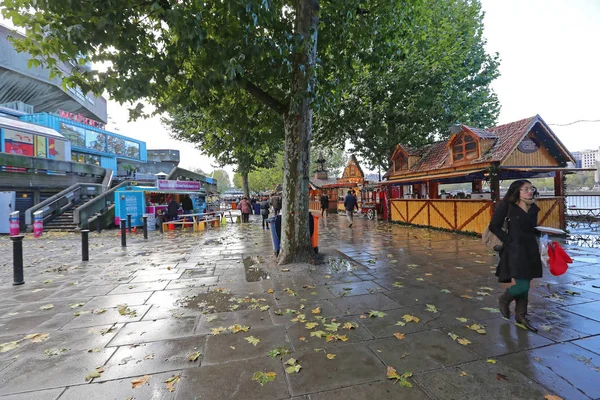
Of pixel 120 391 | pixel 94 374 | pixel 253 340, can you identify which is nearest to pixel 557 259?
pixel 253 340

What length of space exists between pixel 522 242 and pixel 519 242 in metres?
0.03

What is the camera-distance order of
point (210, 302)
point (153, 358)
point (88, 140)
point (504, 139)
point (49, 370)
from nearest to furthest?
point (49, 370), point (153, 358), point (210, 302), point (504, 139), point (88, 140)

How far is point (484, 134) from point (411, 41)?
16.0 ft

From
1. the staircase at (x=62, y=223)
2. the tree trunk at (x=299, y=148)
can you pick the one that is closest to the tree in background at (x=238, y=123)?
the tree trunk at (x=299, y=148)

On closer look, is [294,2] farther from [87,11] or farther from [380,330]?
[380,330]


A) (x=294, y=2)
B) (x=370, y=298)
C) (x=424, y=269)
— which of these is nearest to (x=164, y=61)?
(x=294, y=2)

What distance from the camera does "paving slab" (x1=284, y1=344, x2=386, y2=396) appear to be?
2.52 m

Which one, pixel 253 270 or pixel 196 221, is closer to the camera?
pixel 253 270

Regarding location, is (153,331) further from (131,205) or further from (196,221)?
(131,205)

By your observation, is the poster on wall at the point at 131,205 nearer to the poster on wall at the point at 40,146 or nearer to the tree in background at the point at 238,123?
the tree in background at the point at 238,123

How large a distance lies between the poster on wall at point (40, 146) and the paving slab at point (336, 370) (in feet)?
106

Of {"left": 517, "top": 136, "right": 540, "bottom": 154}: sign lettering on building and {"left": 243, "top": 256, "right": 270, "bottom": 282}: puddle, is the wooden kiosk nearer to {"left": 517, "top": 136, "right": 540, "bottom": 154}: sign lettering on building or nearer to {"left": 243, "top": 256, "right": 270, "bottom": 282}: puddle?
{"left": 517, "top": 136, "right": 540, "bottom": 154}: sign lettering on building

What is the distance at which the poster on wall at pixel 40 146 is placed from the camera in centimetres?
2494

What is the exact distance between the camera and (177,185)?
17.8 meters
